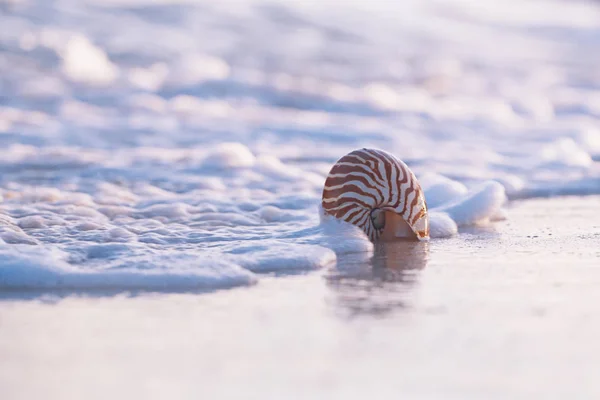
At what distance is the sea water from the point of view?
4.70m

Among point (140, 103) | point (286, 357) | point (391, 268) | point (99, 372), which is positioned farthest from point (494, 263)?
point (140, 103)

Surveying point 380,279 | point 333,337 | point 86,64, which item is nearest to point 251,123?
point 86,64

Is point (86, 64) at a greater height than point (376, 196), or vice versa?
point (86, 64)

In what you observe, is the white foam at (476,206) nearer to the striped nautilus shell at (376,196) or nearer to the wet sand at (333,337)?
the striped nautilus shell at (376,196)

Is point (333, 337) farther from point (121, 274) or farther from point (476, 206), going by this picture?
point (476, 206)

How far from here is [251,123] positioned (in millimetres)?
10648

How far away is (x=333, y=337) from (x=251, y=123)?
769 centimetres

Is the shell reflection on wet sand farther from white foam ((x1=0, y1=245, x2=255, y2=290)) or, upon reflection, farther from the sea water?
white foam ((x1=0, y1=245, x2=255, y2=290))

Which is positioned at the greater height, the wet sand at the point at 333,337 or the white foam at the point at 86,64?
the white foam at the point at 86,64

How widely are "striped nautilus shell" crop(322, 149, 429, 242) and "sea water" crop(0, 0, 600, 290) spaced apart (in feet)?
0.41

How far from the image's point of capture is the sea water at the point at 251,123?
4.70 m

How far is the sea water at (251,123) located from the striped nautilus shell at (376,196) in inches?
4.9

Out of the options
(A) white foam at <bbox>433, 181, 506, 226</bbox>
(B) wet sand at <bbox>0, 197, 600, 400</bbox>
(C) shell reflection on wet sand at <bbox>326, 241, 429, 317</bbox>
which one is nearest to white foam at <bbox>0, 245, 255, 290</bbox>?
(B) wet sand at <bbox>0, 197, 600, 400</bbox>

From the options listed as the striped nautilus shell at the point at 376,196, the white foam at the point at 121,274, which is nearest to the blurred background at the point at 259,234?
the white foam at the point at 121,274
